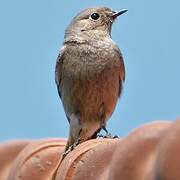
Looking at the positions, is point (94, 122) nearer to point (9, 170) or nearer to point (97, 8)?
point (97, 8)

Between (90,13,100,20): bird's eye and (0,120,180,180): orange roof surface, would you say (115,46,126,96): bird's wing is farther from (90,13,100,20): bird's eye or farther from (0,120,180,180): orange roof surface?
(0,120,180,180): orange roof surface

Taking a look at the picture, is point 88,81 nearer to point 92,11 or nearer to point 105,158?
point 92,11

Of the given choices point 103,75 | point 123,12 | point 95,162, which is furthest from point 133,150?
point 123,12

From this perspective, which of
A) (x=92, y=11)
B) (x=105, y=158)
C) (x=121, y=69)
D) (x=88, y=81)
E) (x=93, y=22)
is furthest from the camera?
(x=92, y=11)

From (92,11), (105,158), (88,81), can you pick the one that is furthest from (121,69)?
(105,158)

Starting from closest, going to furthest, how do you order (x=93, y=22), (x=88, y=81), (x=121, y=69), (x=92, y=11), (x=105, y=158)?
(x=105, y=158), (x=88, y=81), (x=121, y=69), (x=93, y=22), (x=92, y=11)
